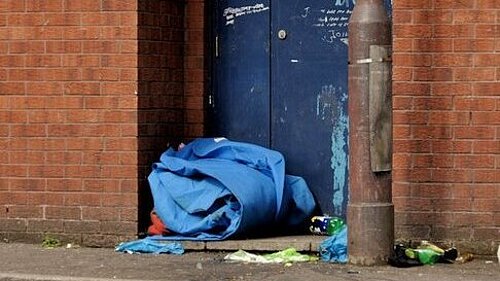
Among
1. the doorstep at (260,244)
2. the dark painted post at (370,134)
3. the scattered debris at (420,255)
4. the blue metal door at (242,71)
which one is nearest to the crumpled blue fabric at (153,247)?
the doorstep at (260,244)

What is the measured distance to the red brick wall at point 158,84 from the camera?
31.6 ft

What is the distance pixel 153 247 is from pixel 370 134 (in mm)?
2062

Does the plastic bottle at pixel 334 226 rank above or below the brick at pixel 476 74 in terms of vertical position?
below

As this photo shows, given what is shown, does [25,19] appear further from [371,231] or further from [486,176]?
[486,176]

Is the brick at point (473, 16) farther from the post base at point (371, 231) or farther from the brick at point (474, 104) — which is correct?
the post base at point (371, 231)

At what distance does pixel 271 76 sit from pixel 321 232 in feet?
4.50

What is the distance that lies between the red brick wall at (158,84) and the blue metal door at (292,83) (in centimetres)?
34

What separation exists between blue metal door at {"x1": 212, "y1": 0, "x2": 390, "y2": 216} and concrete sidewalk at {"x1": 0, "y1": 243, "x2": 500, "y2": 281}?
3.85ft

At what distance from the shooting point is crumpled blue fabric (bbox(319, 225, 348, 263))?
29.3 feet

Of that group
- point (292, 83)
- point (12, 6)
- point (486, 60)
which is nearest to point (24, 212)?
point (12, 6)

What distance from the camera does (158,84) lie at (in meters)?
9.81

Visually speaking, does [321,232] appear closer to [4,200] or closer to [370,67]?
[370,67]

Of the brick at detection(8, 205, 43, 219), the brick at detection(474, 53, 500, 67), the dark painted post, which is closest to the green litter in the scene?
the dark painted post

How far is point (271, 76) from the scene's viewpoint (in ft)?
32.7
